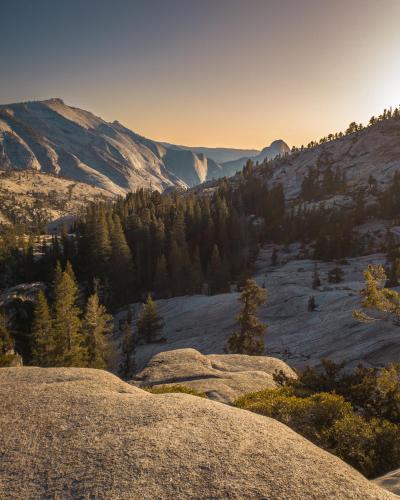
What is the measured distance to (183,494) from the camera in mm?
10508

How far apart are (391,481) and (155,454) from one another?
8638 millimetres

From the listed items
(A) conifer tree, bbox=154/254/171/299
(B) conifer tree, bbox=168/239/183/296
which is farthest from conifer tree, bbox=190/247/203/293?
(A) conifer tree, bbox=154/254/171/299

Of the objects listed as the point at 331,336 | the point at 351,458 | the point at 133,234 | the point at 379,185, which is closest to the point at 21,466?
the point at 351,458

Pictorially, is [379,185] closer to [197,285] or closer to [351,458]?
[197,285]

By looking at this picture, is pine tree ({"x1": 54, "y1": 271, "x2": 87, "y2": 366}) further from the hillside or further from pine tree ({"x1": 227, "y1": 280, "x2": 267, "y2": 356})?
the hillside

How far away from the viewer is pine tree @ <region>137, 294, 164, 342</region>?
61.3 metres

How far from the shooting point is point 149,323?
61.9 metres

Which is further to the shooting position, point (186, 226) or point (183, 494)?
point (186, 226)

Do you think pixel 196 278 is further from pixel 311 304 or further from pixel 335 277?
pixel 311 304

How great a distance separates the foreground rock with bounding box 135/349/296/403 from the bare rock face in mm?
7599

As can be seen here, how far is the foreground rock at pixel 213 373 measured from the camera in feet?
78.7

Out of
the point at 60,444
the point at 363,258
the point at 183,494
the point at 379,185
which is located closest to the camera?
the point at 183,494

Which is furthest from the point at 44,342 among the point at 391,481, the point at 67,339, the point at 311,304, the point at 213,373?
the point at 391,481

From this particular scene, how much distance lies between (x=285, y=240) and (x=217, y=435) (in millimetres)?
110402
